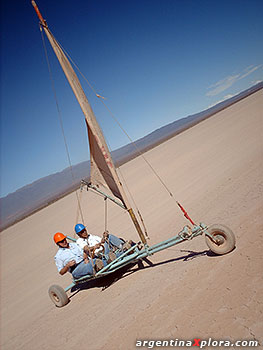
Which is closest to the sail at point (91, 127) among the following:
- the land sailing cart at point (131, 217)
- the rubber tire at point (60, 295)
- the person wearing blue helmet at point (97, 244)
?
the land sailing cart at point (131, 217)

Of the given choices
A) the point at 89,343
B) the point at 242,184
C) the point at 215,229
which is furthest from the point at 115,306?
the point at 242,184

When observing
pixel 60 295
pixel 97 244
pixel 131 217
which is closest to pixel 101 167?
pixel 131 217

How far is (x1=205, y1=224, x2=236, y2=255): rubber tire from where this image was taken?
4340 millimetres

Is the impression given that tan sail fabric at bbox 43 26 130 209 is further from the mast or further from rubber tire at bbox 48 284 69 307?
rubber tire at bbox 48 284 69 307

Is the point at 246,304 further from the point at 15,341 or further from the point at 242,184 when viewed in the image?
the point at 15,341

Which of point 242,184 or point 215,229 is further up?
point 215,229

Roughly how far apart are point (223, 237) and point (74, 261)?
3592 mm

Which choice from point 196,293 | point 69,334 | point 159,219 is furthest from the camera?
point 159,219

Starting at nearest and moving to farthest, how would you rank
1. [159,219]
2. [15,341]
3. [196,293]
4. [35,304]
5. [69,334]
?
[196,293] → [69,334] → [15,341] → [35,304] → [159,219]

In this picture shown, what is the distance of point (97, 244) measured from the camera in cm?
Result: 582

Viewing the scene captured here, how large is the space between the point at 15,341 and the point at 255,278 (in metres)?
6.22

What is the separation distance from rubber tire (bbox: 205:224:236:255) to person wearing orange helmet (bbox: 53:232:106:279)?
266cm

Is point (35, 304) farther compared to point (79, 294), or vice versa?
point (35, 304)

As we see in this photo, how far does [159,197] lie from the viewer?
12203 millimetres
